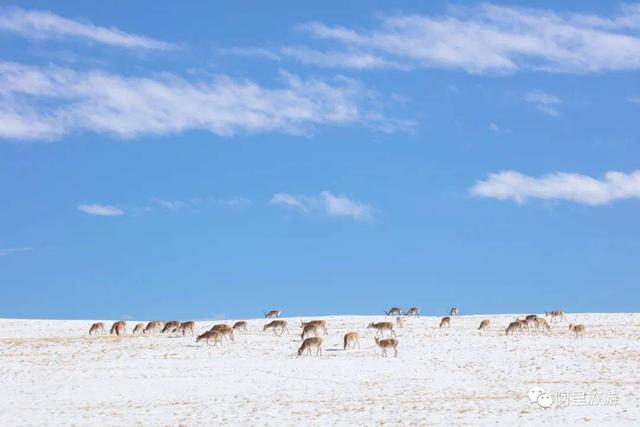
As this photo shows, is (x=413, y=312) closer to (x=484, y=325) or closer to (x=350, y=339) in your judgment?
(x=484, y=325)

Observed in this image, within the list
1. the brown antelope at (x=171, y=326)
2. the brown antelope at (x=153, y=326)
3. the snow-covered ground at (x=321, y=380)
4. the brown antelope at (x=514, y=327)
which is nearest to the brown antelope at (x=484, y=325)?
the snow-covered ground at (x=321, y=380)

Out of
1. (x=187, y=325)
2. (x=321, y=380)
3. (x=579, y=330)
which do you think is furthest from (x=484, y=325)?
(x=321, y=380)

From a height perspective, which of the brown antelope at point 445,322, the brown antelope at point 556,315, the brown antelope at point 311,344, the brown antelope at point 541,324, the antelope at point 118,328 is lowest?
the brown antelope at point 311,344

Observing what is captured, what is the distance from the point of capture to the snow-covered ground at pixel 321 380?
75.0 feet

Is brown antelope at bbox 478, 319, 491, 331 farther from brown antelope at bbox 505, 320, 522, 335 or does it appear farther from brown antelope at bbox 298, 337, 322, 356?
brown antelope at bbox 298, 337, 322, 356

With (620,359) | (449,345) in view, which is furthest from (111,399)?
(620,359)

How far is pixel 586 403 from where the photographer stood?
78.0ft

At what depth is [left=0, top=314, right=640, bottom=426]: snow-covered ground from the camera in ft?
75.0

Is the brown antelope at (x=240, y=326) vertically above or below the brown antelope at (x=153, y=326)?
below

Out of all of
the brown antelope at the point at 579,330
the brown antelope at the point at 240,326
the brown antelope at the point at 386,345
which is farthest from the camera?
the brown antelope at the point at 240,326

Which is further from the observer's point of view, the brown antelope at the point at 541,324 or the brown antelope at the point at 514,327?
the brown antelope at the point at 541,324

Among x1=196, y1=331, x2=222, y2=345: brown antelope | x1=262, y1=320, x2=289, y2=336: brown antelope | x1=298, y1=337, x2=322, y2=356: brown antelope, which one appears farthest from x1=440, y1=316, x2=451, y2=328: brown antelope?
x1=298, y1=337, x2=322, y2=356: brown antelope

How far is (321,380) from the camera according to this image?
2894cm

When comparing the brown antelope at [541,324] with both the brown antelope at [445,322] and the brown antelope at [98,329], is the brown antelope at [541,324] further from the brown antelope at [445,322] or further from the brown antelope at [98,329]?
the brown antelope at [98,329]
